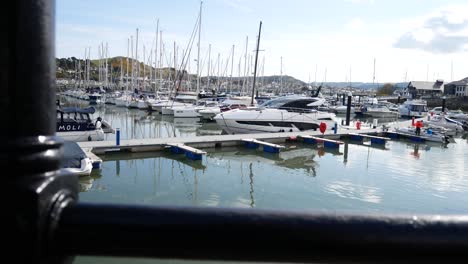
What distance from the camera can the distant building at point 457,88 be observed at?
95688 mm

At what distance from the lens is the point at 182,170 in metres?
18.1

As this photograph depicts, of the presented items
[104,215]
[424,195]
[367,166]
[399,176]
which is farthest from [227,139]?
[104,215]

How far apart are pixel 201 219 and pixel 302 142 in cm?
2695

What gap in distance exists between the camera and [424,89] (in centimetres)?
10562

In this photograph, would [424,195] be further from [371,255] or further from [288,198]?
[371,255]

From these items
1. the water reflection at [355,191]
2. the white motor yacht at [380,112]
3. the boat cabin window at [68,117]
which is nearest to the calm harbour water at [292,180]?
the water reflection at [355,191]

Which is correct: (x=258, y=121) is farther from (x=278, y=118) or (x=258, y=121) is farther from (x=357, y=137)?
(x=357, y=137)

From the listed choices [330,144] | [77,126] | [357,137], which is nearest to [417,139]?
[357,137]

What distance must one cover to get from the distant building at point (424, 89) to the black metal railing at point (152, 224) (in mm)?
111924

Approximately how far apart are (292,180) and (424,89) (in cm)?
10210

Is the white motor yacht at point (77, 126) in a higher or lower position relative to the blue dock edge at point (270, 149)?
higher

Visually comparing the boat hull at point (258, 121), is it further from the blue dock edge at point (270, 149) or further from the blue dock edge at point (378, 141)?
the blue dock edge at point (270, 149)

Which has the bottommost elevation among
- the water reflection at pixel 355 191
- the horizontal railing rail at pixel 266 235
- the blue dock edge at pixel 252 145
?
the water reflection at pixel 355 191

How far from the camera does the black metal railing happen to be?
2.93 ft
